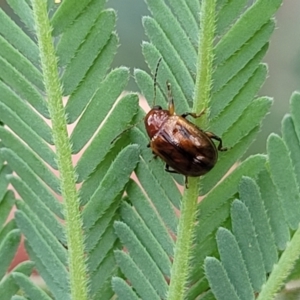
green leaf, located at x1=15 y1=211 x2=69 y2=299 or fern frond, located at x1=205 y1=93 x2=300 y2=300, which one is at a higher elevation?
green leaf, located at x1=15 y1=211 x2=69 y2=299

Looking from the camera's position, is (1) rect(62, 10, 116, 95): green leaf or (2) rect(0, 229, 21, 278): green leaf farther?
(2) rect(0, 229, 21, 278): green leaf

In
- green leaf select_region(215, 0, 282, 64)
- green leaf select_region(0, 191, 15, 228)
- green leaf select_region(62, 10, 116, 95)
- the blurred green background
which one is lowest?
the blurred green background

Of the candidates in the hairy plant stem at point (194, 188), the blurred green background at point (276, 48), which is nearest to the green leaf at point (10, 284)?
the hairy plant stem at point (194, 188)

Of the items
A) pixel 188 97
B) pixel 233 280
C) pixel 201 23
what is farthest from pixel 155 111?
pixel 233 280

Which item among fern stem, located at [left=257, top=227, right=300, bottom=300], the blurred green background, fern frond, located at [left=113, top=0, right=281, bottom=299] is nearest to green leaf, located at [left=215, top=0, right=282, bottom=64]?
fern frond, located at [left=113, top=0, right=281, bottom=299]

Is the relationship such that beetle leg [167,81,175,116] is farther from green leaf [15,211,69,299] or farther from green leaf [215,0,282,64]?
green leaf [15,211,69,299]
